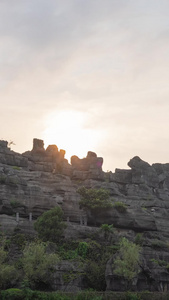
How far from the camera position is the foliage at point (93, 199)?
8588cm

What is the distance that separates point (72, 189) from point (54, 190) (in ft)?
12.6

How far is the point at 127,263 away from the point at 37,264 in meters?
12.1

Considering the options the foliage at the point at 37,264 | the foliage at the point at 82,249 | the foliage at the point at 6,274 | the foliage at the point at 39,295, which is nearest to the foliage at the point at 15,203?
the foliage at the point at 82,249

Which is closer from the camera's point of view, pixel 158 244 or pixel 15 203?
pixel 15 203

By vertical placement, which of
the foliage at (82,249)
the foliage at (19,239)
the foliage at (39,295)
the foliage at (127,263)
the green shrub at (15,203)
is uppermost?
the green shrub at (15,203)

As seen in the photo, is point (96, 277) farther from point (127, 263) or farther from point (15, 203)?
point (15, 203)

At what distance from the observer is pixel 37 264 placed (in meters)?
57.3

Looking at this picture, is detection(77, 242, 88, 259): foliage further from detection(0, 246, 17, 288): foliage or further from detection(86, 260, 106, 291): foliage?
detection(0, 246, 17, 288): foliage

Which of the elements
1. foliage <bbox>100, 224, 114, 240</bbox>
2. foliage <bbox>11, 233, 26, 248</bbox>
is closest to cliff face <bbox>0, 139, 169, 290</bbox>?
foliage <bbox>11, 233, 26, 248</bbox>

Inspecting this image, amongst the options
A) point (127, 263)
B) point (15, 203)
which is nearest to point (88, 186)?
point (15, 203)

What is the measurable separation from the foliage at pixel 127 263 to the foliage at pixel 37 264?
838 centimetres

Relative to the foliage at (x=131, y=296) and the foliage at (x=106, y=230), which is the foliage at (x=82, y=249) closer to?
the foliage at (x=106, y=230)

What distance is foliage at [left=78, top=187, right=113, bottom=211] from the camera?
282 feet

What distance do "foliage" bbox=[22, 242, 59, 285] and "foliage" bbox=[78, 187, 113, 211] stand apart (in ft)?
89.8
